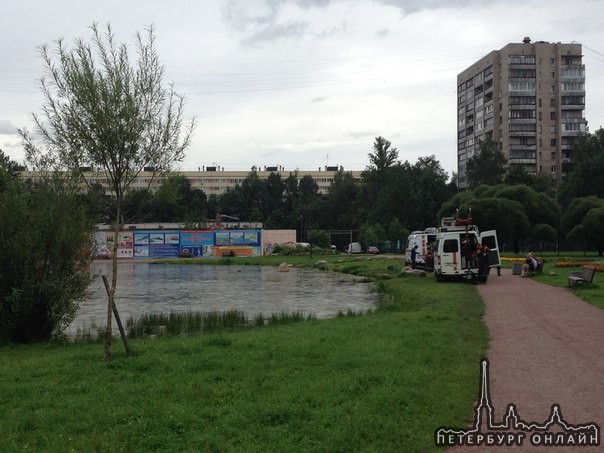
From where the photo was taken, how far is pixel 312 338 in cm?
1250

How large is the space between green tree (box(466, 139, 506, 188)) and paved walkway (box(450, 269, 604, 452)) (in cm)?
7271

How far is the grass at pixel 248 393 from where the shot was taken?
6184mm

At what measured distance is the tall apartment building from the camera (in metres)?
95.4

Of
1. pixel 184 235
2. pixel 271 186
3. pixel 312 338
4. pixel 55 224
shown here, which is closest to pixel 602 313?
pixel 312 338

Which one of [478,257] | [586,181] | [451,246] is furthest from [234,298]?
[586,181]

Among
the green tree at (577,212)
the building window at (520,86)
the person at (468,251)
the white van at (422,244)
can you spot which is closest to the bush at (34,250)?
the person at (468,251)

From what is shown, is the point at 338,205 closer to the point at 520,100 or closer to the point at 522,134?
the point at 522,134

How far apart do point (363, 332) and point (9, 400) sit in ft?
24.2

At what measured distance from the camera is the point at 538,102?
96.4 metres

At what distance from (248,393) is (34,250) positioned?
833 cm

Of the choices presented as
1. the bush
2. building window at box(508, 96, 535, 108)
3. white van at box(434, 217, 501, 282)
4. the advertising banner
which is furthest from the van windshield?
building window at box(508, 96, 535, 108)

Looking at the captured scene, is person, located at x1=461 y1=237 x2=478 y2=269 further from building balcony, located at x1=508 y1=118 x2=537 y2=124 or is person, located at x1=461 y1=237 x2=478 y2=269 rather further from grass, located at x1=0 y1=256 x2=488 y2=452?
building balcony, located at x1=508 y1=118 x2=537 y2=124

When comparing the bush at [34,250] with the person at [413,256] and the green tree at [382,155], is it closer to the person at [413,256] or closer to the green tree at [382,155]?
the person at [413,256]

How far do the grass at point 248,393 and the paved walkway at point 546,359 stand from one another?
460 mm
